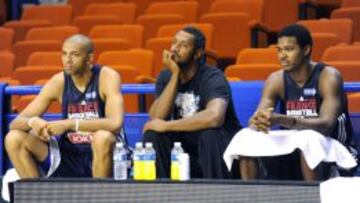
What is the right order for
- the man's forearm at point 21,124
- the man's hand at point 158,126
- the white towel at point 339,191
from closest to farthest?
the white towel at point 339,191, the man's hand at point 158,126, the man's forearm at point 21,124

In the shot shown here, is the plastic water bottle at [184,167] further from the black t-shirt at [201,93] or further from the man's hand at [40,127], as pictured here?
the man's hand at [40,127]

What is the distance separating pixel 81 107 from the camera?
602 centimetres

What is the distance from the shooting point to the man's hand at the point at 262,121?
529 centimetres

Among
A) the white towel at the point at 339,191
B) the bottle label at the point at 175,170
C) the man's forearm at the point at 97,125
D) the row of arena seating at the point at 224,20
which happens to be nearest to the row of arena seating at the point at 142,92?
the man's forearm at the point at 97,125

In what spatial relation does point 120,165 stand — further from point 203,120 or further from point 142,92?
point 142,92

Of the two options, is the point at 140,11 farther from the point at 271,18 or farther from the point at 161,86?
the point at 161,86

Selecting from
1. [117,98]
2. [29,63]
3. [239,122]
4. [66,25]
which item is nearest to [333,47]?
[239,122]

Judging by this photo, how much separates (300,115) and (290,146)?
1.51 ft

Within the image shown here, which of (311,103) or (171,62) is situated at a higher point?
(171,62)

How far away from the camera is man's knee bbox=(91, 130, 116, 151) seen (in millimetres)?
5562

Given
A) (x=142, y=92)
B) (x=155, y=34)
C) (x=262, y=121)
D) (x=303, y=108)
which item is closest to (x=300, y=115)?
(x=303, y=108)

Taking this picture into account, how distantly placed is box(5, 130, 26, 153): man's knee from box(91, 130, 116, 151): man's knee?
1.42ft

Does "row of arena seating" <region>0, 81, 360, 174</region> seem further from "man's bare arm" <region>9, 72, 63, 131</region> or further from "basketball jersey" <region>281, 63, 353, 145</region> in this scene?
"man's bare arm" <region>9, 72, 63, 131</region>

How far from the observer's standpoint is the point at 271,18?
888 cm
